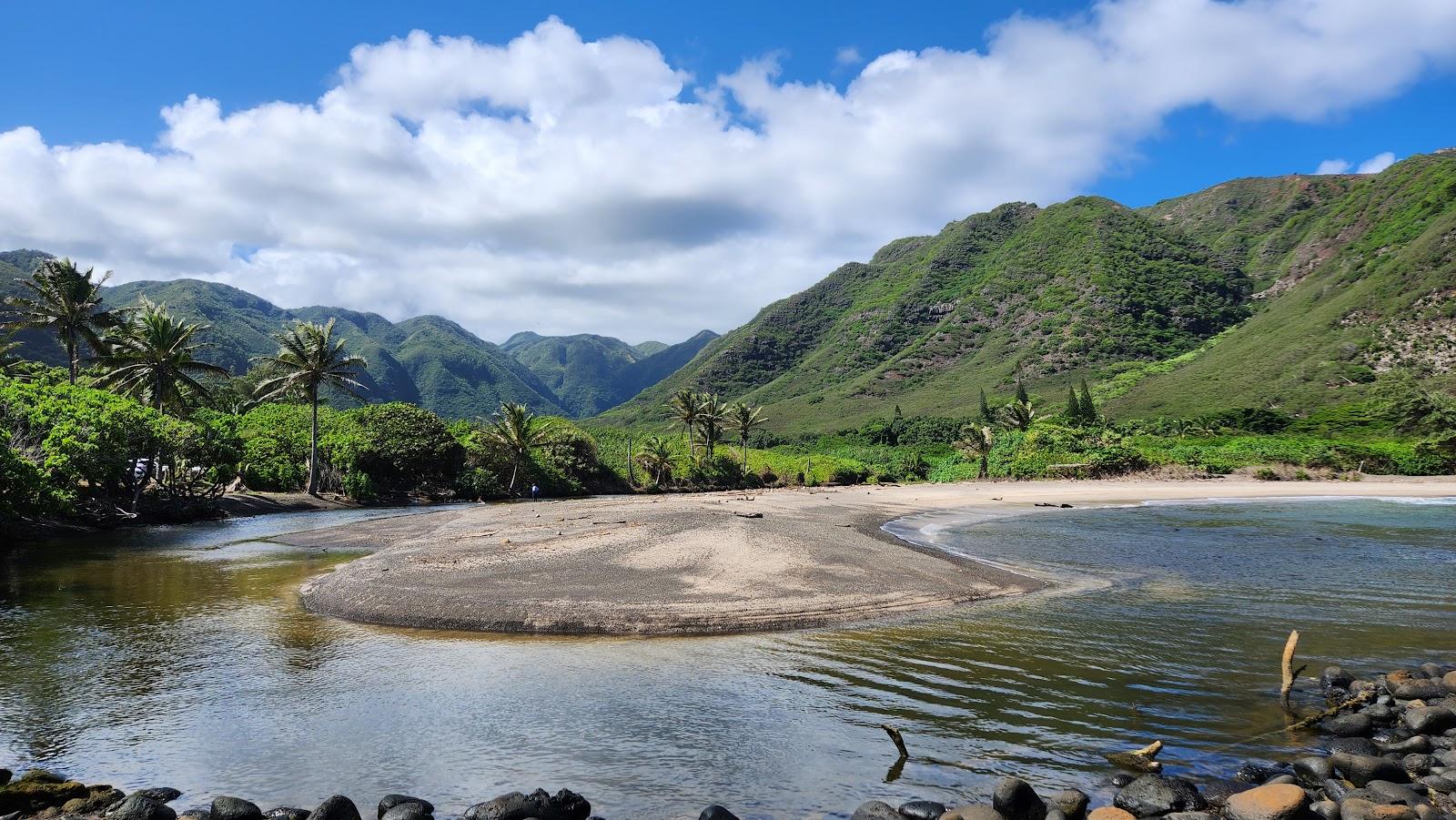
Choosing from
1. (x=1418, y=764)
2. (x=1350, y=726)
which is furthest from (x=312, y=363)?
(x=1418, y=764)

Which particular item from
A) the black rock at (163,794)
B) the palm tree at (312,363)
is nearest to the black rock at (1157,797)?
the black rock at (163,794)

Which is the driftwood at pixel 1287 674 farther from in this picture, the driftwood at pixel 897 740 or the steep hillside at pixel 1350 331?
the steep hillside at pixel 1350 331

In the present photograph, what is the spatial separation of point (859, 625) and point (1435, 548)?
2543 cm

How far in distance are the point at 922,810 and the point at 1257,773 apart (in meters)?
3.98

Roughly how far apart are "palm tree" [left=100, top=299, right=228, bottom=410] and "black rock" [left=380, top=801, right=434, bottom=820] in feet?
178

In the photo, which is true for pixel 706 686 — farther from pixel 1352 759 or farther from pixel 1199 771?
pixel 1352 759

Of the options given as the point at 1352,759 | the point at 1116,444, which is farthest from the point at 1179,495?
the point at 1352,759

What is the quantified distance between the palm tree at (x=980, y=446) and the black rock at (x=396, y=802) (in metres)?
79.4

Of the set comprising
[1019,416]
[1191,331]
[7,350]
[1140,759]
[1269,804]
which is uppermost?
[1191,331]

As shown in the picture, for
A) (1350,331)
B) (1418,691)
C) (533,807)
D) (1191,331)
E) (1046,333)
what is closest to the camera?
(533,807)

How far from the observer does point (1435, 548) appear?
26.2 metres

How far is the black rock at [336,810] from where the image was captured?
Result: 683 centimetres

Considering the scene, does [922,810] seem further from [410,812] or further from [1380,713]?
[1380,713]

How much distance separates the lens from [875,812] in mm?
6957
